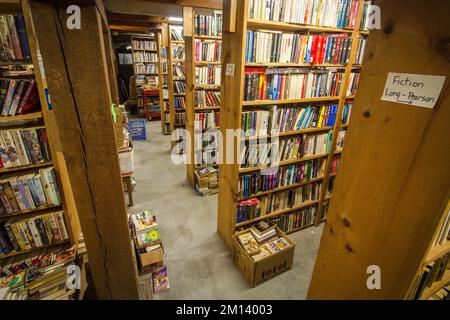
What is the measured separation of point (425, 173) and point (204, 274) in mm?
1802

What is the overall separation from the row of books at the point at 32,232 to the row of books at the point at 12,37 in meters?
1.05

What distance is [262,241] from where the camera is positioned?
6.60ft

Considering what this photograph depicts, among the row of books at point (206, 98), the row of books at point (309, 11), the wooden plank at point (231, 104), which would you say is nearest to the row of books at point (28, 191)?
the wooden plank at point (231, 104)

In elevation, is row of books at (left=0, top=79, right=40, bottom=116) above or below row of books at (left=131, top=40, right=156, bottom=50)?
below

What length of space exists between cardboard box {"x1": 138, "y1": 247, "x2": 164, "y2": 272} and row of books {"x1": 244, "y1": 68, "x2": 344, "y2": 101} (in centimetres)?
150

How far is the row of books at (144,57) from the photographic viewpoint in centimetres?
665

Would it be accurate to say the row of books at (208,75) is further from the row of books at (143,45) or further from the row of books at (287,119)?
the row of books at (143,45)

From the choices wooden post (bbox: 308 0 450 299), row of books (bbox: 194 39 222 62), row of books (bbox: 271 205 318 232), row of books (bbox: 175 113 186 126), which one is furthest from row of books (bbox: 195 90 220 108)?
wooden post (bbox: 308 0 450 299)

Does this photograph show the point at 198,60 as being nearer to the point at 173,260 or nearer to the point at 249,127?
the point at 249,127

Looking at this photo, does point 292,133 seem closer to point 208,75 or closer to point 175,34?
point 208,75

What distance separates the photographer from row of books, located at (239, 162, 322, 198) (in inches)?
82.2

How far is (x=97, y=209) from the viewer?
95 centimetres

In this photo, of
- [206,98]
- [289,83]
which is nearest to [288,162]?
[289,83]

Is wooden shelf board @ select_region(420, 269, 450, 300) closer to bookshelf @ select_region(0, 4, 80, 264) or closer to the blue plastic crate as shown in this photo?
bookshelf @ select_region(0, 4, 80, 264)
